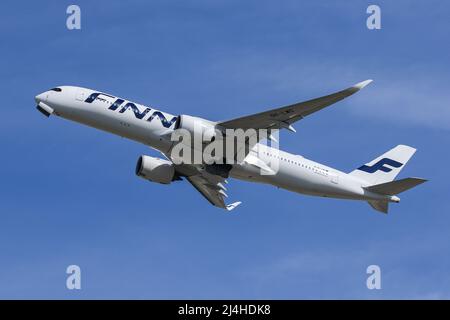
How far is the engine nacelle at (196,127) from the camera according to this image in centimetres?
5094

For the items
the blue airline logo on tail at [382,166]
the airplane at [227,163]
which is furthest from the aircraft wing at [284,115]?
the blue airline logo on tail at [382,166]

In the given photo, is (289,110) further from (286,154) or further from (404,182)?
(404,182)

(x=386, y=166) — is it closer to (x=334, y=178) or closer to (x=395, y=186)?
(x=395, y=186)

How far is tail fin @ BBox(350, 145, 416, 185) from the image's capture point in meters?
58.2

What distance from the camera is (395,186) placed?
2157 inches

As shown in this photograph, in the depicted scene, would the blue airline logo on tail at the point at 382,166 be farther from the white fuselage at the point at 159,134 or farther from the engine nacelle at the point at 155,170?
the engine nacelle at the point at 155,170

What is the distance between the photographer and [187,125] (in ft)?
167

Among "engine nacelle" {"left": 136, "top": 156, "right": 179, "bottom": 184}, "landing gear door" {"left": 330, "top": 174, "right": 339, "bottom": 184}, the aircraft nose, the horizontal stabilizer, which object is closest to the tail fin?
the horizontal stabilizer

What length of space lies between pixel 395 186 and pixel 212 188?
41.4 ft

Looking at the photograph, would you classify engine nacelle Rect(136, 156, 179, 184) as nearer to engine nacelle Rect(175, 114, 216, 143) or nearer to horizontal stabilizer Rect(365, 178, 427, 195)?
engine nacelle Rect(175, 114, 216, 143)

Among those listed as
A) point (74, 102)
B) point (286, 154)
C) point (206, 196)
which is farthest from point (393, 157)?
point (74, 102)

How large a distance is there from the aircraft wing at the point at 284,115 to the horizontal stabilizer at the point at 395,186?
8.46 meters

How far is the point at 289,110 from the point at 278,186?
278 inches

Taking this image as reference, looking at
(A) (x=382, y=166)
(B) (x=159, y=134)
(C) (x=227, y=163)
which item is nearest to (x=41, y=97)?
(B) (x=159, y=134)
